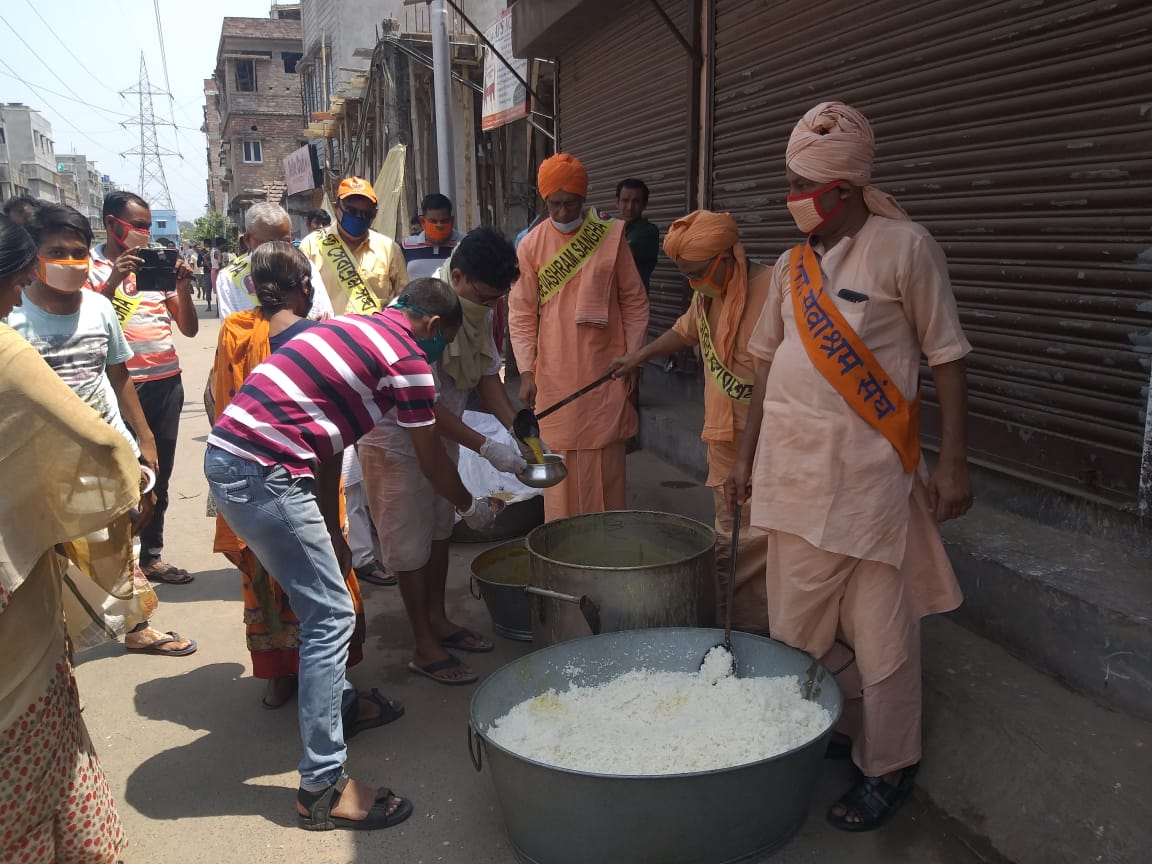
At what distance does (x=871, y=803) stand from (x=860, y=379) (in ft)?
4.17

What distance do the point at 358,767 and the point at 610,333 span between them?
7.21 ft

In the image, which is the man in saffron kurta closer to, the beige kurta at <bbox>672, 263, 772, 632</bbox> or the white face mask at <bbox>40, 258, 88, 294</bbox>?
the beige kurta at <bbox>672, 263, 772, 632</bbox>

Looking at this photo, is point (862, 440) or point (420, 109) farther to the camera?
point (420, 109)

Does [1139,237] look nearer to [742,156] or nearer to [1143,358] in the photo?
[1143,358]

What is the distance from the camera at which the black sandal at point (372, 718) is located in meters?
3.19

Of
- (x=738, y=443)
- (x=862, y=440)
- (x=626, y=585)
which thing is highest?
(x=862, y=440)

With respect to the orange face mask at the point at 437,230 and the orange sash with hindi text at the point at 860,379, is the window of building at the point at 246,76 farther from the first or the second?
the orange sash with hindi text at the point at 860,379

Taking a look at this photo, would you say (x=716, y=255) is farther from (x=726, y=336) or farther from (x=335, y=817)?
(x=335, y=817)

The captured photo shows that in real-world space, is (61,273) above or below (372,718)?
above

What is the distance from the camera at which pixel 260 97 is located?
4038cm

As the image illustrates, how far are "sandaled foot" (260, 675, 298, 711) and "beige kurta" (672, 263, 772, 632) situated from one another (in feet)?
5.97

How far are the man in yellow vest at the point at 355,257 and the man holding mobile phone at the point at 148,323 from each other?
2.46 ft

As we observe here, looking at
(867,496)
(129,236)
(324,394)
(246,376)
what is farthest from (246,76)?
(867,496)

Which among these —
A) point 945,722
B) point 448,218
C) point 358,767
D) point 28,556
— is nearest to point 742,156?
point 448,218
